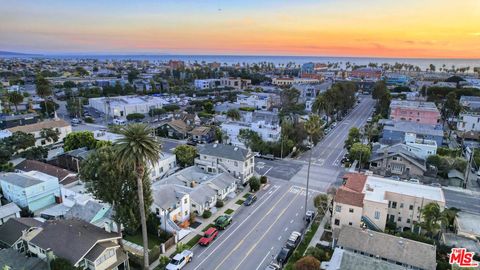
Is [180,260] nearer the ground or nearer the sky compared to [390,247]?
nearer the ground

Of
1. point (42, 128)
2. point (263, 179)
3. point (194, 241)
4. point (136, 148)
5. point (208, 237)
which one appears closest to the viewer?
point (136, 148)

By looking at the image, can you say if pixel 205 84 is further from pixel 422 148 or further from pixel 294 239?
pixel 294 239

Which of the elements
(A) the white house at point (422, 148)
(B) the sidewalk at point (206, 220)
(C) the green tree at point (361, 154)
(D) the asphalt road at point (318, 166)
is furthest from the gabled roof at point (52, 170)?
(A) the white house at point (422, 148)

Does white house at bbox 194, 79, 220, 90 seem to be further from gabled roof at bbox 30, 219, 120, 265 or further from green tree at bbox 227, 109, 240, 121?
gabled roof at bbox 30, 219, 120, 265

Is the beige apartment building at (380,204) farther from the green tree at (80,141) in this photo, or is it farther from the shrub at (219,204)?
the green tree at (80,141)

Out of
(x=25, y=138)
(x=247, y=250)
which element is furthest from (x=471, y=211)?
(x=25, y=138)

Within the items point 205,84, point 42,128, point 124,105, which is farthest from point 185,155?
point 205,84
